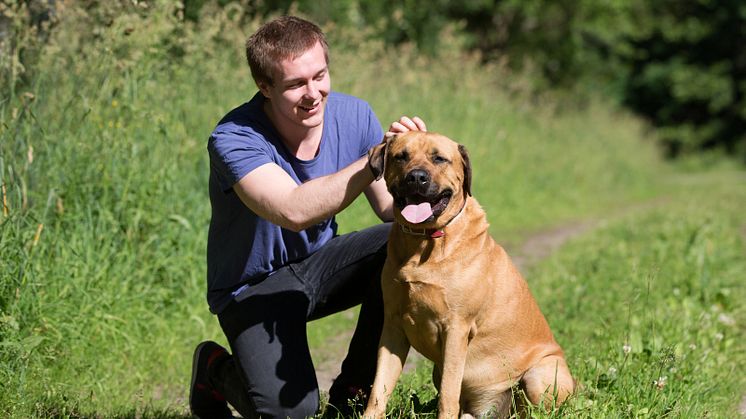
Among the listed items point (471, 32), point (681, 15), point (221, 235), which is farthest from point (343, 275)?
point (681, 15)

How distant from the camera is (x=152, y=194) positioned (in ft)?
16.8

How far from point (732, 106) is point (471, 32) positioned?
10.2 meters

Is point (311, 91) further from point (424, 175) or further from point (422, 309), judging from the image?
point (422, 309)

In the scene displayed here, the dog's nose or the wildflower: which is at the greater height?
the dog's nose

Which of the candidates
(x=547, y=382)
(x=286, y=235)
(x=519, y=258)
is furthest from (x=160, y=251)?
(x=519, y=258)

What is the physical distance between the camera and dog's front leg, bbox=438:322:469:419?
316cm

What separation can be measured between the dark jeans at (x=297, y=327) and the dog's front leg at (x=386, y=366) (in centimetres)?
41

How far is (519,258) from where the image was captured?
7930mm

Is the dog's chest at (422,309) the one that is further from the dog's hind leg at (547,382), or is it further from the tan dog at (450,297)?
the dog's hind leg at (547,382)

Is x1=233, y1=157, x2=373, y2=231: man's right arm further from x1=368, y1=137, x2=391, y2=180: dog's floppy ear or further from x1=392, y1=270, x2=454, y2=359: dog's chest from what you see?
x1=392, y1=270, x2=454, y2=359: dog's chest

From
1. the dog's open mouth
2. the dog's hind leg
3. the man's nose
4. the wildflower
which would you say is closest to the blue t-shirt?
the man's nose

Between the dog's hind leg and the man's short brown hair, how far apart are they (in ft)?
4.78

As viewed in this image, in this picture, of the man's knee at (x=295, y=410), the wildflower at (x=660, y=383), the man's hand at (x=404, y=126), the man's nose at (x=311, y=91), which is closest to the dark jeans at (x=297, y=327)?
the man's knee at (x=295, y=410)

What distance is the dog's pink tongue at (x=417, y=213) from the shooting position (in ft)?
10.2
